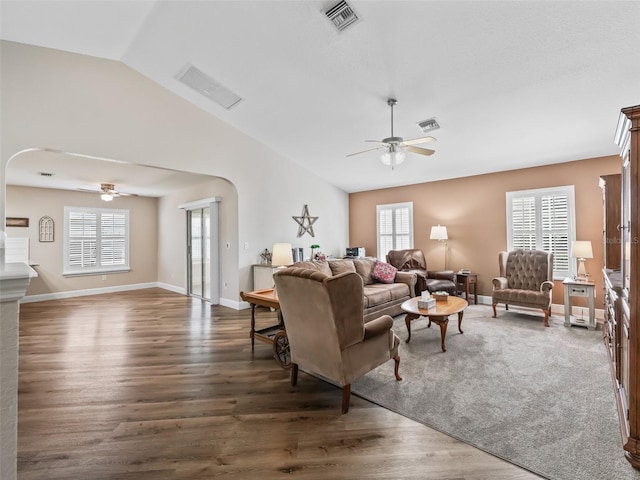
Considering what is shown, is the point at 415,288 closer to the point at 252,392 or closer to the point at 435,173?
the point at 435,173

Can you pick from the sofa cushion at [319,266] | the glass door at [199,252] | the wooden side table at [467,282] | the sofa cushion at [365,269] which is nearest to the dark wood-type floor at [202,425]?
the sofa cushion at [319,266]

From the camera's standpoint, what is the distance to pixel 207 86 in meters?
4.32

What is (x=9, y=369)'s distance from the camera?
0.93 meters

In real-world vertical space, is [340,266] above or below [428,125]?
below

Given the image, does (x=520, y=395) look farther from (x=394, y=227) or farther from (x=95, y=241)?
(x=95, y=241)

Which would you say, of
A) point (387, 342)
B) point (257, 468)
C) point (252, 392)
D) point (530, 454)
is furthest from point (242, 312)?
point (530, 454)

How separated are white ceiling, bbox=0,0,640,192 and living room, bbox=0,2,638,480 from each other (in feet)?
0.14

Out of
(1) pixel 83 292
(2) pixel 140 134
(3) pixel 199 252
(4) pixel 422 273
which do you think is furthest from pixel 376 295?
(1) pixel 83 292

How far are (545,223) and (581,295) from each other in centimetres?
143

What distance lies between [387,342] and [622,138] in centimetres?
222

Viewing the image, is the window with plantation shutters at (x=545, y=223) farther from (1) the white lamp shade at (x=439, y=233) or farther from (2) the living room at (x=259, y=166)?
(1) the white lamp shade at (x=439, y=233)

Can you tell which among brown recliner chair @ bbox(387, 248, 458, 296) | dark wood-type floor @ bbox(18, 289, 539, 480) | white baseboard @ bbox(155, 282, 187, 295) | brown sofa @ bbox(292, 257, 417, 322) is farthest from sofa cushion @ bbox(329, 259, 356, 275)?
white baseboard @ bbox(155, 282, 187, 295)

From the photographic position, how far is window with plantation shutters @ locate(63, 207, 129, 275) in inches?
283

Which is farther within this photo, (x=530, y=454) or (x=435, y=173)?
(x=435, y=173)
